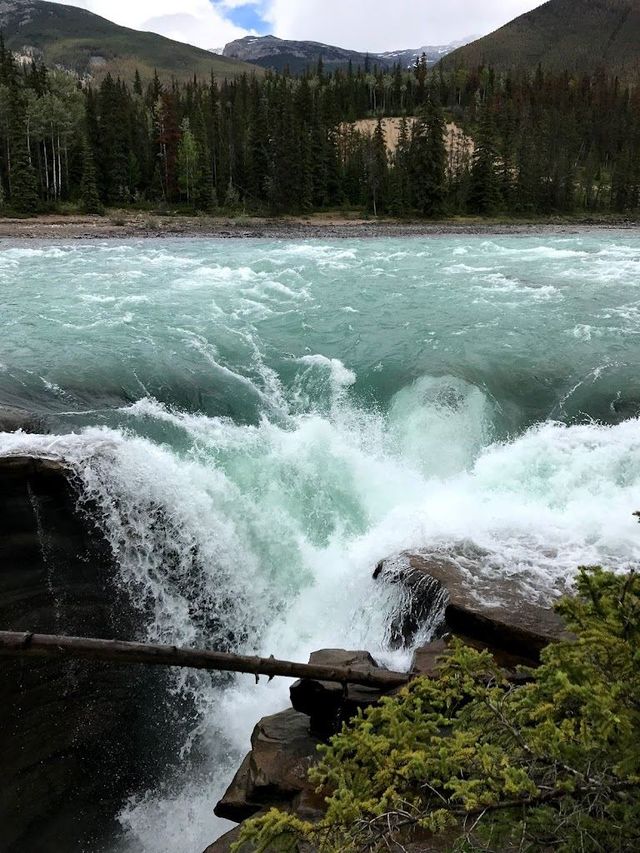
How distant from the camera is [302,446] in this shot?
1272 centimetres

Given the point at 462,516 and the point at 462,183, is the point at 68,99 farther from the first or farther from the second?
the point at 462,516

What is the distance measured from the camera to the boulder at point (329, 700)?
6.64 metres

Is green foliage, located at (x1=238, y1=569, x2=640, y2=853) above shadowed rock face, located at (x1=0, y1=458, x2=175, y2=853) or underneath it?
above

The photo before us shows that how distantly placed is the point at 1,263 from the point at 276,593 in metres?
26.7

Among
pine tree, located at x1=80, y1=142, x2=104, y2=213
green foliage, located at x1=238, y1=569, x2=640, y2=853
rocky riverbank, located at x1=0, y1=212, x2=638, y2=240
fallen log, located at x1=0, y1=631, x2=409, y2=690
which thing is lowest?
fallen log, located at x1=0, y1=631, x2=409, y2=690

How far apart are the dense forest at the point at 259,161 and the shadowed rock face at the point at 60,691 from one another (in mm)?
60016

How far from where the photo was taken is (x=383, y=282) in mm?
28297

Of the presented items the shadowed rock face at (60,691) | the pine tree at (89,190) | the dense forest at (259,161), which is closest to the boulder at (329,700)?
the shadowed rock face at (60,691)

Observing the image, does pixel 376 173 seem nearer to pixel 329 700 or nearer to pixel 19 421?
pixel 19 421

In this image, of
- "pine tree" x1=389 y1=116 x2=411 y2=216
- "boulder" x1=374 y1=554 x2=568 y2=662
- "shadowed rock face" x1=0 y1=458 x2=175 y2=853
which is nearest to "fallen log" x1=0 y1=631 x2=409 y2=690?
"boulder" x1=374 y1=554 x2=568 y2=662

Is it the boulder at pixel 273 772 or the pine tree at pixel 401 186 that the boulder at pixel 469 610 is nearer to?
the boulder at pixel 273 772

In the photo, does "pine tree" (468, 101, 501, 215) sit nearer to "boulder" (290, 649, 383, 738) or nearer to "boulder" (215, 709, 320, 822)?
"boulder" (290, 649, 383, 738)

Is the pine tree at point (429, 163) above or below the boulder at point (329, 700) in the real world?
above

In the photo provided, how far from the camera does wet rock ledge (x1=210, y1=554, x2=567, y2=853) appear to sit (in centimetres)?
629
